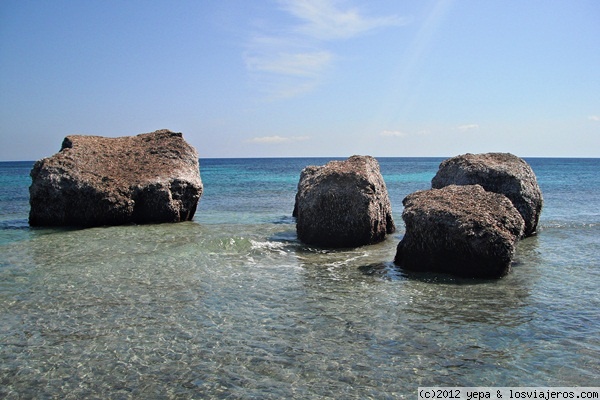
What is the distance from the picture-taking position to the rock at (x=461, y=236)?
10750mm

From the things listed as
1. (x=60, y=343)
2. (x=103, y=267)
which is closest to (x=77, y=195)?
(x=103, y=267)

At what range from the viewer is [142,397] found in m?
5.70

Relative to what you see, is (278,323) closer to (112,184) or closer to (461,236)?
(461,236)

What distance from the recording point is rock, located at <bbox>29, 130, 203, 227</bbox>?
1784 cm

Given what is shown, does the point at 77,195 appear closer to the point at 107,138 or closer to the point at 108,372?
the point at 107,138

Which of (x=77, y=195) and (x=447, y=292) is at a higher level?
(x=77, y=195)

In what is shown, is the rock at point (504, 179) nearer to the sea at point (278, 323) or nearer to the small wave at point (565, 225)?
the small wave at point (565, 225)

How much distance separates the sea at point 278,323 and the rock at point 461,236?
452 millimetres

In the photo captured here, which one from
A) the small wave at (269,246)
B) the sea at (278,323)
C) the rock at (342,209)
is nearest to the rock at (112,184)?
the sea at (278,323)

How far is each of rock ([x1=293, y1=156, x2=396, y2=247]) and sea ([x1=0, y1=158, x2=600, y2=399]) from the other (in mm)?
874

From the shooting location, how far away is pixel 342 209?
1459 centimetres

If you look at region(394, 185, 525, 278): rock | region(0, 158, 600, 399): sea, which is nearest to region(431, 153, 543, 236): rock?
region(0, 158, 600, 399): sea

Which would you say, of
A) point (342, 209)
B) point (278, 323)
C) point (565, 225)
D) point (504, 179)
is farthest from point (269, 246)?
point (565, 225)

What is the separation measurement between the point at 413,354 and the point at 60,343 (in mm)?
5010
